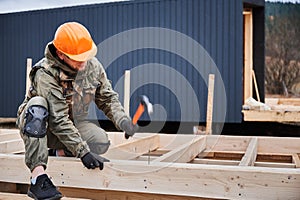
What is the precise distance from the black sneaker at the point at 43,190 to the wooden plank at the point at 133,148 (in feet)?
4.24

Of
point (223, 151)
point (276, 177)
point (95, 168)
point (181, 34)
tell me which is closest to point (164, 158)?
point (95, 168)

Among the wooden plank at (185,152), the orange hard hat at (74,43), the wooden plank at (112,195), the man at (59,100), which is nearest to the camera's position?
the man at (59,100)

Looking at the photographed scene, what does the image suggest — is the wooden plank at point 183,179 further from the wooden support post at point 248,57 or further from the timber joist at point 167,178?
the wooden support post at point 248,57

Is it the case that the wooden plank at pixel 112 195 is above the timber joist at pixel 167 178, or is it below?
below

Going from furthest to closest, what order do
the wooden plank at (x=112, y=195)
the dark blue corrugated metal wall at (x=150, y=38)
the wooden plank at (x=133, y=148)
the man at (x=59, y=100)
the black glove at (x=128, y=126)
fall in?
the dark blue corrugated metal wall at (x=150, y=38)
the wooden plank at (x=133, y=148)
the black glove at (x=128, y=126)
the wooden plank at (x=112, y=195)
the man at (x=59, y=100)

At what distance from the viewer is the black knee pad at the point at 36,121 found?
2229 millimetres

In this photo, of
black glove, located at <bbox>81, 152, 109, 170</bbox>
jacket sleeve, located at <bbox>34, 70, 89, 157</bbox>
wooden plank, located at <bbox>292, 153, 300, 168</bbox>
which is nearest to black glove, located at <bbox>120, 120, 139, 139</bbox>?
black glove, located at <bbox>81, 152, 109, 170</bbox>

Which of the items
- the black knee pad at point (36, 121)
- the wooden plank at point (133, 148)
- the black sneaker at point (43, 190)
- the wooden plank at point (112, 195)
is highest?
the black knee pad at point (36, 121)

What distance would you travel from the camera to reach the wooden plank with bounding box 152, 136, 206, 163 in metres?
2.98

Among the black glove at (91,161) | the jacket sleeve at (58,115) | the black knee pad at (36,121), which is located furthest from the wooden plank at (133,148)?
the black knee pad at (36,121)

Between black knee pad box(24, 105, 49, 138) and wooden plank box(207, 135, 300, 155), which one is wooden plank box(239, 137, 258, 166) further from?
black knee pad box(24, 105, 49, 138)

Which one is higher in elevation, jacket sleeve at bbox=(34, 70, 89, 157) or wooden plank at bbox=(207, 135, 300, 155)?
jacket sleeve at bbox=(34, 70, 89, 157)

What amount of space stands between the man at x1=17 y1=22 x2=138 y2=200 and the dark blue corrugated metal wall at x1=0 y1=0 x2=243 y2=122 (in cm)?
576

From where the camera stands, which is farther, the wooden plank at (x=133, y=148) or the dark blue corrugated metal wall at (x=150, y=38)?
the dark blue corrugated metal wall at (x=150, y=38)
